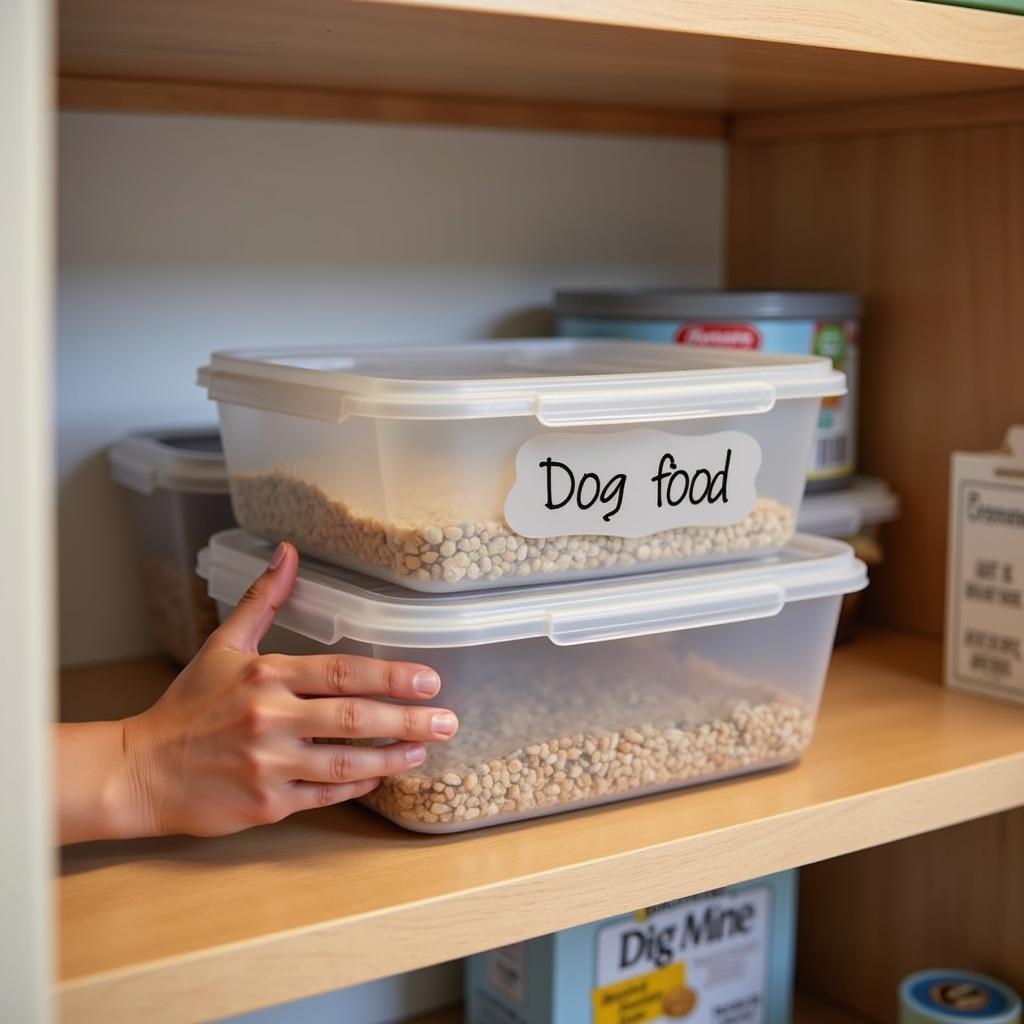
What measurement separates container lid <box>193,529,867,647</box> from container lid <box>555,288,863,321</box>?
0.23m

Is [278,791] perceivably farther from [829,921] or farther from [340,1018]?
[829,921]

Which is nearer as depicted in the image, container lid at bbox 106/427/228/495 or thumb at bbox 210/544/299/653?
thumb at bbox 210/544/299/653

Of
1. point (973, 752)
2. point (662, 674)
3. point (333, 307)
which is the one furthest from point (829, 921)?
point (333, 307)

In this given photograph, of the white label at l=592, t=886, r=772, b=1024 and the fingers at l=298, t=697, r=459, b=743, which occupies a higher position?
the fingers at l=298, t=697, r=459, b=743

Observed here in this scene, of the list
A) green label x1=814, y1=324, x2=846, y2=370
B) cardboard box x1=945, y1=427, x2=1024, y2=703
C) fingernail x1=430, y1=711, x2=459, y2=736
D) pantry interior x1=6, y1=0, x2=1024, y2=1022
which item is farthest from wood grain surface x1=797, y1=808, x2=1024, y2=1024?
fingernail x1=430, y1=711, x2=459, y2=736

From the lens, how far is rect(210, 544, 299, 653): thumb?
0.68 m

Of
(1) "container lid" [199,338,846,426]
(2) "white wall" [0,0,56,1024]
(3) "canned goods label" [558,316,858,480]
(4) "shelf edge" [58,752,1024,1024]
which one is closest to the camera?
(2) "white wall" [0,0,56,1024]

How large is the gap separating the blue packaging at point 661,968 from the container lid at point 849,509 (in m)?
0.26

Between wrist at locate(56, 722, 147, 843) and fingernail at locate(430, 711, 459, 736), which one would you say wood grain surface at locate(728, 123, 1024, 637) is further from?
wrist at locate(56, 722, 147, 843)

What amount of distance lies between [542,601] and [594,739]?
0.09 metres

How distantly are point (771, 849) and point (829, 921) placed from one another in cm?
47

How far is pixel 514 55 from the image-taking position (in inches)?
30.1

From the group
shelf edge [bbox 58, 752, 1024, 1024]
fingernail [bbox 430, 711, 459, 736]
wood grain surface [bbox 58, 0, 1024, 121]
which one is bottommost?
shelf edge [bbox 58, 752, 1024, 1024]

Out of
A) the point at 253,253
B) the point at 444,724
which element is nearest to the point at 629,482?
the point at 444,724
